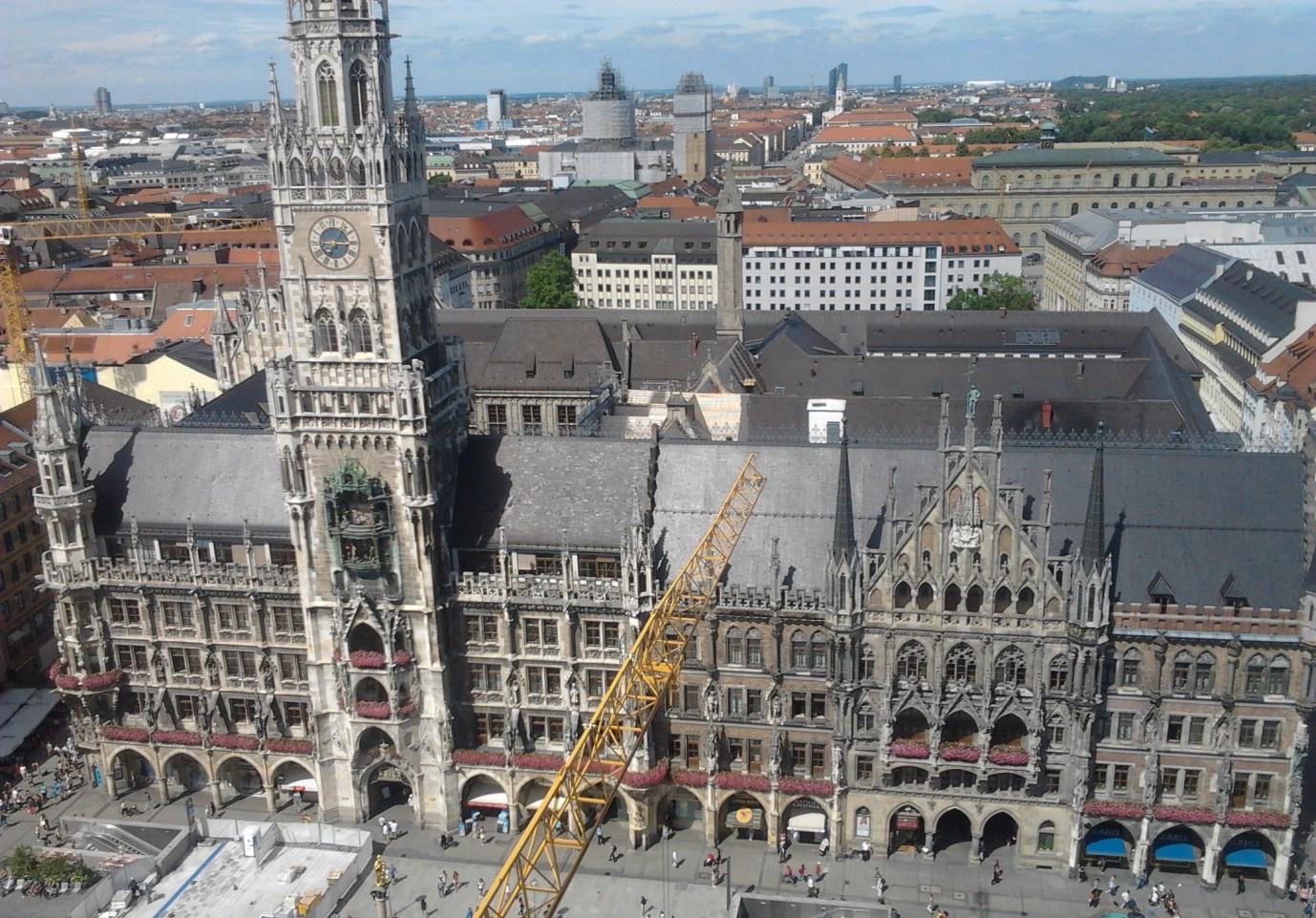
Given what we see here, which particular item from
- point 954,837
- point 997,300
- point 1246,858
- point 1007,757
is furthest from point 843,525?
point 997,300

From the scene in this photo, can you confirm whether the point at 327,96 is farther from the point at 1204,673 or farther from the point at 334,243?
the point at 1204,673

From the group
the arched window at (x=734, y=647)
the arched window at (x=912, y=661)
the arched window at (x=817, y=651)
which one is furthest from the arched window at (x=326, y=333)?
the arched window at (x=912, y=661)

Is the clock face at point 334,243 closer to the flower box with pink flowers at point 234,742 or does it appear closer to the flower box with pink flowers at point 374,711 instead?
the flower box with pink flowers at point 374,711

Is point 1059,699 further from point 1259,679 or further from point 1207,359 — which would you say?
point 1207,359

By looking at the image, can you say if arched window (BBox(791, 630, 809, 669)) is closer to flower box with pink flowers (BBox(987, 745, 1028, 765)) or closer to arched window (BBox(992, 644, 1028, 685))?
arched window (BBox(992, 644, 1028, 685))

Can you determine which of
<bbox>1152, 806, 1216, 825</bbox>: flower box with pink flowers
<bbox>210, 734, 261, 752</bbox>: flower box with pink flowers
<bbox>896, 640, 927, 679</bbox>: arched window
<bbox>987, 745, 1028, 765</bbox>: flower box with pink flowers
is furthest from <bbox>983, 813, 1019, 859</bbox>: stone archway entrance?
<bbox>210, 734, 261, 752</bbox>: flower box with pink flowers
